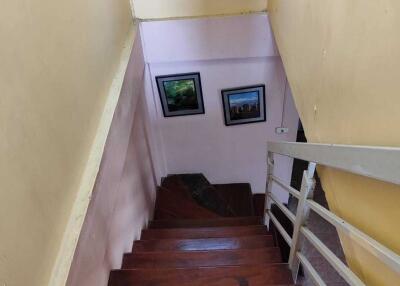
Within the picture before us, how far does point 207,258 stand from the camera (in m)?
2.28

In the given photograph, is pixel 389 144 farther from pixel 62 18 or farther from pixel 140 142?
pixel 140 142

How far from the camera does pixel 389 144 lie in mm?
915

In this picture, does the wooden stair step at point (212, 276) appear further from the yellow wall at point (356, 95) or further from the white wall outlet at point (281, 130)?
the white wall outlet at point (281, 130)

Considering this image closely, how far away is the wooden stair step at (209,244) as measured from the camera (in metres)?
2.52

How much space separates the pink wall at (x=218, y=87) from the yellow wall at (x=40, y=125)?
4.63ft

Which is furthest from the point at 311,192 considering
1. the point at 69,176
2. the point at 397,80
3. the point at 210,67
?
the point at 210,67

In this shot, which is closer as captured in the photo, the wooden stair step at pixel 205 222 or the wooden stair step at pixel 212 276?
the wooden stair step at pixel 212 276

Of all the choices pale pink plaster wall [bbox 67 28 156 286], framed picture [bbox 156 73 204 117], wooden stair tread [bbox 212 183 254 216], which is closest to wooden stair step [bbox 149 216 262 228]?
pale pink plaster wall [bbox 67 28 156 286]

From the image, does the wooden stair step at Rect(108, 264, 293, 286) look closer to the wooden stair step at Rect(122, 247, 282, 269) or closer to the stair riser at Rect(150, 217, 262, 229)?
the wooden stair step at Rect(122, 247, 282, 269)

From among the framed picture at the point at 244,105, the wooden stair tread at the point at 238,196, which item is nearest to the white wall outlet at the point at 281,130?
the framed picture at the point at 244,105

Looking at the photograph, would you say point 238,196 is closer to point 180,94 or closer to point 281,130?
point 281,130

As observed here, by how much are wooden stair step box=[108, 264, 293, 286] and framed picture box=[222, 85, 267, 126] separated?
203cm

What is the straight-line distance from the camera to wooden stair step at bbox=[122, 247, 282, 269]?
88.1 inches

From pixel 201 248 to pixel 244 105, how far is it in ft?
5.66
